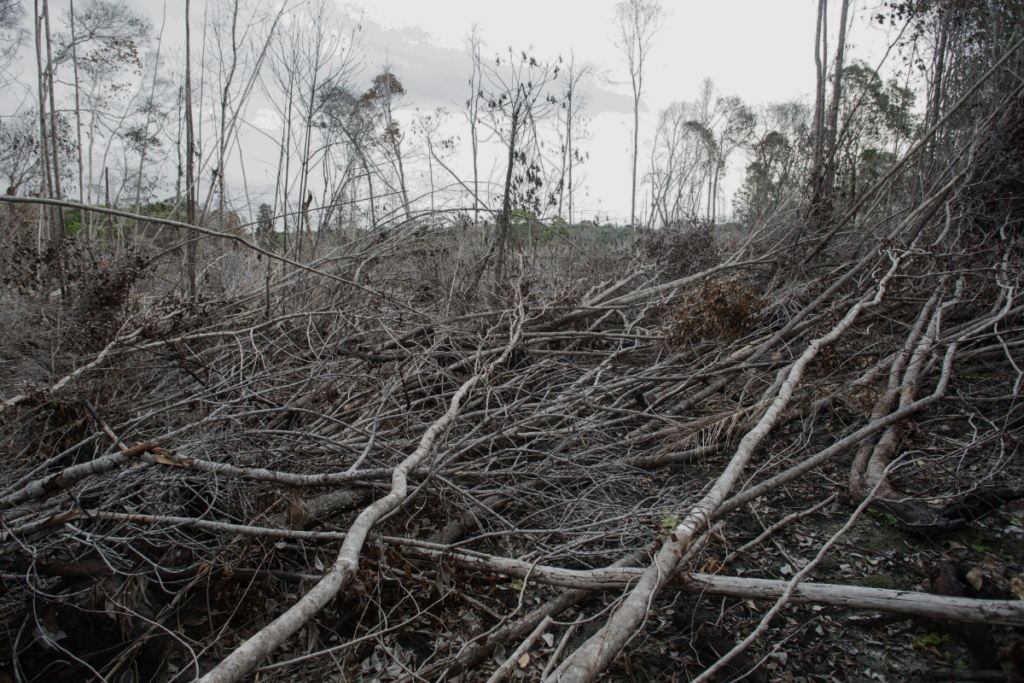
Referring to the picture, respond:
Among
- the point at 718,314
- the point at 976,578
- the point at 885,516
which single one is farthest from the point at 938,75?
the point at 976,578

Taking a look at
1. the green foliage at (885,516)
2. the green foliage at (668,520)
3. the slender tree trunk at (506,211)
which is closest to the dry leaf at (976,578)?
the green foliage at (885,516)

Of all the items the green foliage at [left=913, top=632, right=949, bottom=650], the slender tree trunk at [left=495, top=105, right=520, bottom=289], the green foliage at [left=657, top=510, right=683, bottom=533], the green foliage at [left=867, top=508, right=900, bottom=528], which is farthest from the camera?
the slender tree trunk at [left=495, top=105, right=520, bottom=289]

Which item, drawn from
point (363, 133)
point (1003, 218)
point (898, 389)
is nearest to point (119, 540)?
point (898, 389)

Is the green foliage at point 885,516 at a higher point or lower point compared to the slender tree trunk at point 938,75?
lower

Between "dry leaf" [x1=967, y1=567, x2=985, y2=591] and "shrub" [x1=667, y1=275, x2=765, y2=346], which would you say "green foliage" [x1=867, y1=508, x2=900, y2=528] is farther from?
"shrub" [x1=667, y1=275, x2=765, y2=346]

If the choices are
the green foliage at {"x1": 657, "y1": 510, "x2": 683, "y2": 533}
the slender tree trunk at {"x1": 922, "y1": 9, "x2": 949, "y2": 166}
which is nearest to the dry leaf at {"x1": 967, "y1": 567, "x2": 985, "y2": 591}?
the green foliage at {"x1": 657, "y1": 510, "x2": 683, "y2": 533}

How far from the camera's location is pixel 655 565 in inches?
64.1

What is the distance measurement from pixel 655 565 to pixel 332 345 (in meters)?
3.26

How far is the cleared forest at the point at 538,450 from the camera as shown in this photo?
1.76 m

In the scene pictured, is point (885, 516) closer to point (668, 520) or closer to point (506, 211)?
point (668, 520)

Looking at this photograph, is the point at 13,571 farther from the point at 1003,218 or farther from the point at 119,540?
the point at 1003,218

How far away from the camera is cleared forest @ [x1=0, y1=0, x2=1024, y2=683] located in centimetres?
176

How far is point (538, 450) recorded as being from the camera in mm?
2885

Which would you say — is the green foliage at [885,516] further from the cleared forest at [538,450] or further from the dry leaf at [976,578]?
the dry leaf at [976,578]
